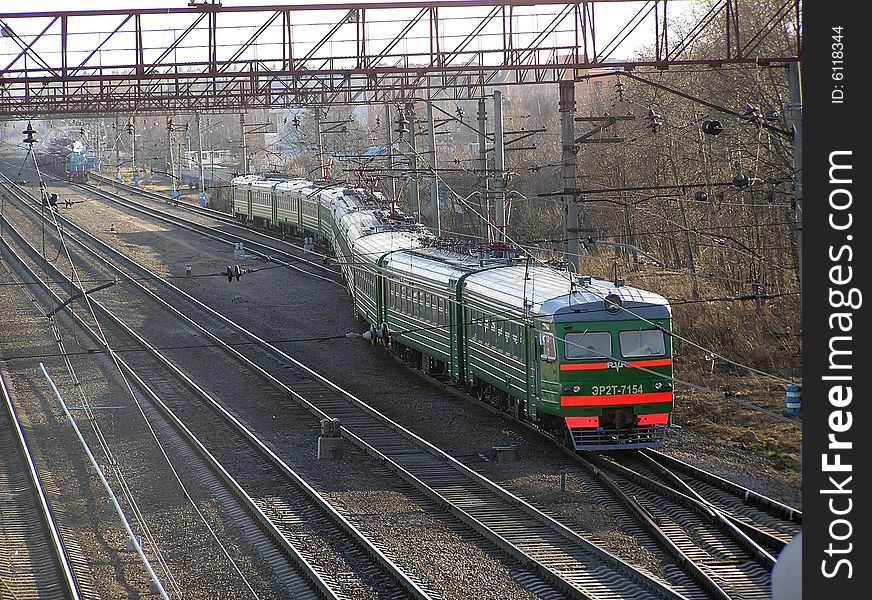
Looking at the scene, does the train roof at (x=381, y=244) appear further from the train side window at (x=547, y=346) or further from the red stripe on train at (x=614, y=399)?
the red stripe on train at (x=614, y=399)

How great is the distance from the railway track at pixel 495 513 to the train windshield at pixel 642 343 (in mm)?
2781

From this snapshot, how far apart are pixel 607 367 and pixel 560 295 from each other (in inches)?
50.9

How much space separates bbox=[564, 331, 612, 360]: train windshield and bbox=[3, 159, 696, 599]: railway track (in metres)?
2.17

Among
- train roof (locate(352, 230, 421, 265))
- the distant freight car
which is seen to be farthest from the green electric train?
the distant freight car

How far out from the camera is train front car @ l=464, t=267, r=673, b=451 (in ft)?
54.0

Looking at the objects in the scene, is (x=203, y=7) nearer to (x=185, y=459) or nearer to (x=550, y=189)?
(x=185, y=459)

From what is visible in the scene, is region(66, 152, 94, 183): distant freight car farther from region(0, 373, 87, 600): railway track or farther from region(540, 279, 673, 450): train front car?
region(540, 279, 673, 450): train front car

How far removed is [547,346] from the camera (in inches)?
659

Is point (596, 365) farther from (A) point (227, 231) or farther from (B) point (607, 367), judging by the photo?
(A) point (227, 231)

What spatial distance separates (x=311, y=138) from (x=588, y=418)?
6873cm

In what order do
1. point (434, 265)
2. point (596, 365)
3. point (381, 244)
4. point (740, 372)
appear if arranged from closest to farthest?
point (596, 365) → point (434, 265) → point (740, 372) → point (381, 244)

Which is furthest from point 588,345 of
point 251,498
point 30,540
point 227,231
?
point 227,231

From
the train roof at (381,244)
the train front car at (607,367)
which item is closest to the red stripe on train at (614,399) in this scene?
the train front car at (607,367)

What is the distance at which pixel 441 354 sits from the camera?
21781 mm
